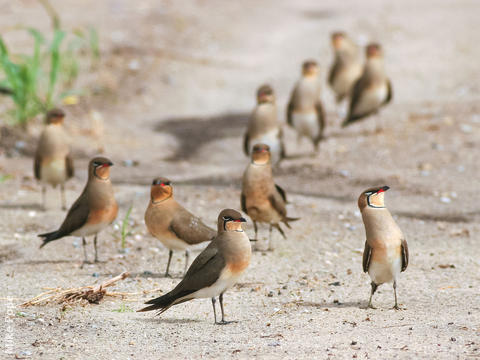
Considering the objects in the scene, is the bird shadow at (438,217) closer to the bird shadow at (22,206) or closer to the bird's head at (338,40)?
the bird shadow at (22,206)

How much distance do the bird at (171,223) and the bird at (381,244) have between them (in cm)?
111

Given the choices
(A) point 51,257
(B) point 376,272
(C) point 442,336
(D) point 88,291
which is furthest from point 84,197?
(C) point 442,336

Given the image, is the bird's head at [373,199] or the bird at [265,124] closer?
the bird's head at [373,199]

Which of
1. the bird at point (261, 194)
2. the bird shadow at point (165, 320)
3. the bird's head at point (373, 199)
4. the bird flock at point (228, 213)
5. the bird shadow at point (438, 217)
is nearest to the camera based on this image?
the bird flock at point (228, 213)

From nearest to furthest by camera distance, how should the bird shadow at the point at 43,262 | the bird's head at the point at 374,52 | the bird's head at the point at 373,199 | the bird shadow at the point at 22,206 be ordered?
the bird's head at the point at 373,199, the bird shadow at the point at 43,262, the bird shadow at the point at 22,206, the bird's head at the point at 374,52

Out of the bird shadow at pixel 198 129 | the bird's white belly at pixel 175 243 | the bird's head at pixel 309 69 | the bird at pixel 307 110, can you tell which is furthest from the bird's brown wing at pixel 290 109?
the bird's white belly at pixel 175 243

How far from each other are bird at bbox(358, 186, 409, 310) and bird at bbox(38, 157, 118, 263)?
1928 mm

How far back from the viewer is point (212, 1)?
648 inches

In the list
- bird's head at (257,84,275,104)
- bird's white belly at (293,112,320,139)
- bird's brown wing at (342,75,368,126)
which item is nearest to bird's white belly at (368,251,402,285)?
bird's head at (257,84,275,104)

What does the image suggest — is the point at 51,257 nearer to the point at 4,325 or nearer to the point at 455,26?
the point at 4,325

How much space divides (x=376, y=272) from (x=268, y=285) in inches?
35.8

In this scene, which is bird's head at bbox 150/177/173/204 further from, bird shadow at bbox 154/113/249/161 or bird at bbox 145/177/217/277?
bird shadow at bbox 154/113/249/161

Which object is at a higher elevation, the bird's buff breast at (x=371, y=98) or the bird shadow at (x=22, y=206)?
the bird's buff breast at (x=371, y=98)

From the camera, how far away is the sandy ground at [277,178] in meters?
4.54
